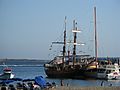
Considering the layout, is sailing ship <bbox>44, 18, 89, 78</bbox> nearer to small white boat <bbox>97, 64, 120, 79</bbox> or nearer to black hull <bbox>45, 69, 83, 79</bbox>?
black hull <bbox>45, 69, 83, 79</bbox>

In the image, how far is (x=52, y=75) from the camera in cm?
9869

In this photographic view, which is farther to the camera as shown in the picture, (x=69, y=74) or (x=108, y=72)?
(x=69, y=74)

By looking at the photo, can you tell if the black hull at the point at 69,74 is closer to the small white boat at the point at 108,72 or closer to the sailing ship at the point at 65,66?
the sailing ship at the point at 65,66

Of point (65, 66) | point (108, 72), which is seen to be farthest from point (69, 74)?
point (108, 72)

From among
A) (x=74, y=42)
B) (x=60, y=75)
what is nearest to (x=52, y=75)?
(x=60, y=75)

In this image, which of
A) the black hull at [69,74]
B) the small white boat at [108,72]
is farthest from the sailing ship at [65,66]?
the small white boat at [108,72]

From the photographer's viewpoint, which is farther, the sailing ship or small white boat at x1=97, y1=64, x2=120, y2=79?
the sailing ship

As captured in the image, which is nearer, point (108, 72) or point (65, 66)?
point (108, 72)

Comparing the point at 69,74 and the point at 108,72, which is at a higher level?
the point at 108,72

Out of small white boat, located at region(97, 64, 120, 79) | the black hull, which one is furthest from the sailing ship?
small white boat, located at region(97, 64, 120, 79)

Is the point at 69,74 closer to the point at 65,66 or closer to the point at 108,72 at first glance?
the point at 65,66

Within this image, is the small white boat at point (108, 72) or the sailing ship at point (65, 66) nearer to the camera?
the small white boat at point (108, 72)

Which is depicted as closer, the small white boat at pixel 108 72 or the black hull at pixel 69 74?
the small white boat at pixel 108 72

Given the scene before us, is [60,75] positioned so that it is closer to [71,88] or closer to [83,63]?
[83,63]
